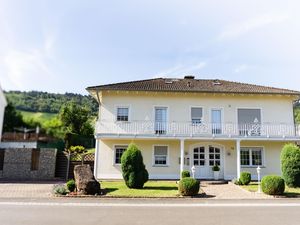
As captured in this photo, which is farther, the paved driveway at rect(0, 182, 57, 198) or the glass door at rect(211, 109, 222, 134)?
the glass door at rect(211, 109, 222, 134)

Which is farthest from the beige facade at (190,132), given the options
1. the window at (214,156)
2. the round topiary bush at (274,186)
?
the round topiary bush at (274,186)

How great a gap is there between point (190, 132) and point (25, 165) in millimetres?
12557

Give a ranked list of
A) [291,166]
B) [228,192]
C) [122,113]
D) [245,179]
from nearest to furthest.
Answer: [228,192] → [291,166] → [245,179] → [122,113]

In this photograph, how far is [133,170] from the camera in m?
15.3

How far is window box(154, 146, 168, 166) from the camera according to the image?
20.1m

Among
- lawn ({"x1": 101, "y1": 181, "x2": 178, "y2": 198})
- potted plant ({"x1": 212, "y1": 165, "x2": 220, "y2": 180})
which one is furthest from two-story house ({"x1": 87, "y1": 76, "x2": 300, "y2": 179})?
lawn ({"x1": 101, "y1": 181, "x2": 178, "y2": 198})

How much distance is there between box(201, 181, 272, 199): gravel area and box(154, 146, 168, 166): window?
149 inches

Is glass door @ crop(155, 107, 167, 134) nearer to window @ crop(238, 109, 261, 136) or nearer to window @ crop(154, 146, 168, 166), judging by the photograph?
window @ crop(154, 146, 168, 166)

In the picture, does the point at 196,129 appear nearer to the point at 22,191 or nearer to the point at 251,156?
the point at 251,156

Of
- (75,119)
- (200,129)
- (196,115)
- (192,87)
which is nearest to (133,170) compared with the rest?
(200,129)

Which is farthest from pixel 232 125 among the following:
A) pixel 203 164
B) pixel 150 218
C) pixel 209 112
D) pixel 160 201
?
pixel 150 218

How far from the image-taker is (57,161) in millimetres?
20469

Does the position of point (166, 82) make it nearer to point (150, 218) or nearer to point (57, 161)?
point (57, 161)

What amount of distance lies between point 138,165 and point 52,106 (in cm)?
3702
